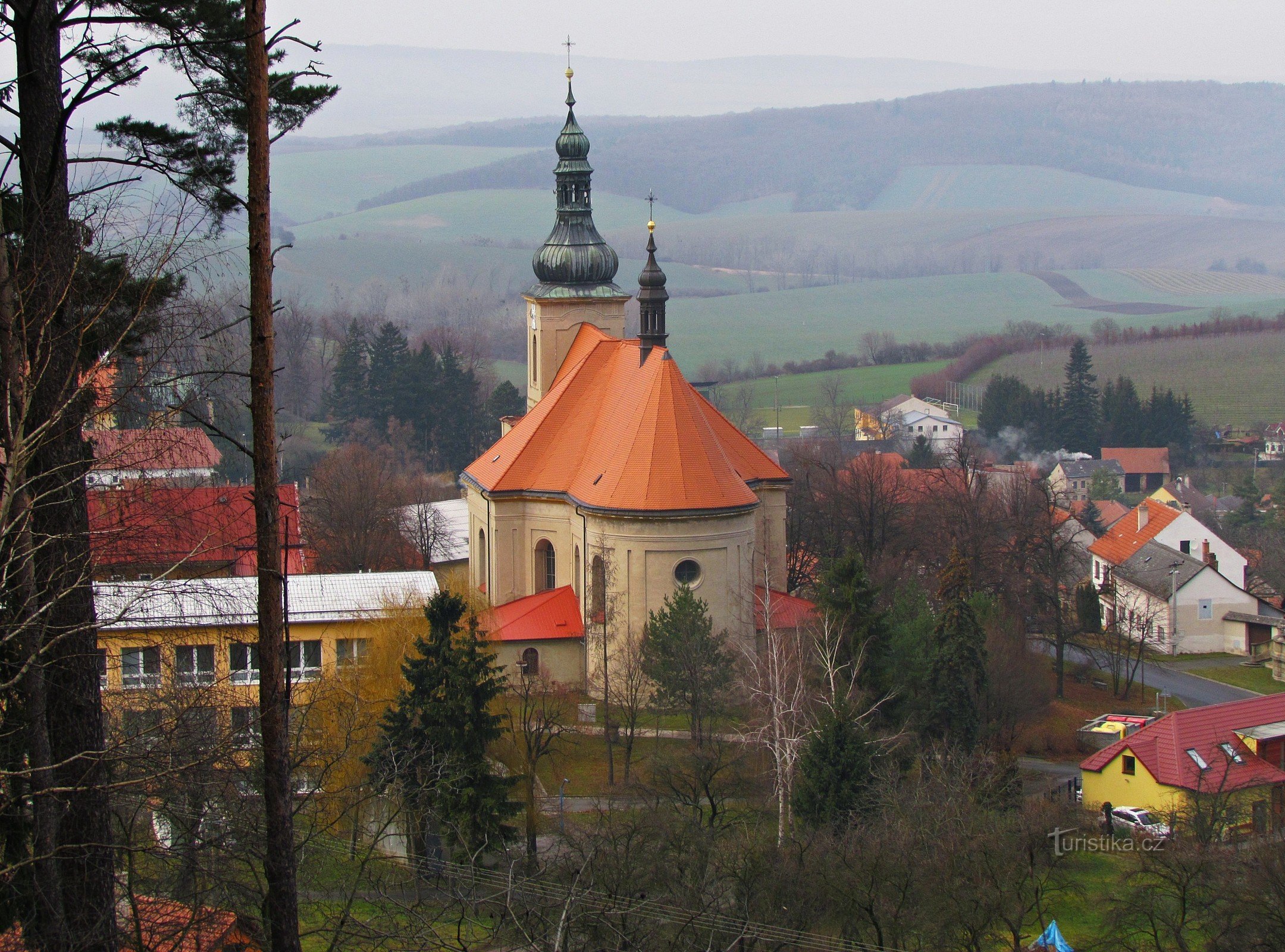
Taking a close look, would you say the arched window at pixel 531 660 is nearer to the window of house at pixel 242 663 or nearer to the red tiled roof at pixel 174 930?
the window of house at pixel 242 663

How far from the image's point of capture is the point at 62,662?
13484mm

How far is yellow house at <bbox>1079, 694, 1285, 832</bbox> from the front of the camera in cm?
3541

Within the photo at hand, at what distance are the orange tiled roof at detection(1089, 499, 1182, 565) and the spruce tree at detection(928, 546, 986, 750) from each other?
2758cm

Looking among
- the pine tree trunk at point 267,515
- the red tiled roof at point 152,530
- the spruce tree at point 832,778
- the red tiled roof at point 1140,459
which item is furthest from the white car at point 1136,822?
the red tiled roof at point 1140,459

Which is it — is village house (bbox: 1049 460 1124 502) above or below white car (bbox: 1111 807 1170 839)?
above

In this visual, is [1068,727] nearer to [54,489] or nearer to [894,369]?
[54,489]

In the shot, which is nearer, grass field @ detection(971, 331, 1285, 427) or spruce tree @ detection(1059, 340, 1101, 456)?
spruce tree @ detection(1059, 340, 1101, 456)

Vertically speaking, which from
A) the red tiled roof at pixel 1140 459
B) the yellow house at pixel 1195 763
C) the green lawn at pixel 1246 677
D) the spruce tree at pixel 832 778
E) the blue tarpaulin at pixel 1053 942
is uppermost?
the red tiled roof at pixel 1140 459

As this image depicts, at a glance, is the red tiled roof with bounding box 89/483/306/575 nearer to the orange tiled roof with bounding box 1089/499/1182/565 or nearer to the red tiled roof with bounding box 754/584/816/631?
the red tiled roof with bounding box 754/584/816/631

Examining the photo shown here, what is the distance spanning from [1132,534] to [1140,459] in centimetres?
3536

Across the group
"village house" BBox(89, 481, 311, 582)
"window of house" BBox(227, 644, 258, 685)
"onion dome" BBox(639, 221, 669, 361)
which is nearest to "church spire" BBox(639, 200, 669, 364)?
"onion dome" BBox(639, 221, 669, 361)

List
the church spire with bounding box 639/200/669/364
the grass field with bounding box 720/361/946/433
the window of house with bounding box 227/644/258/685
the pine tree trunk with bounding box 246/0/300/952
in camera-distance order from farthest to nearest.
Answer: the grass field with bounding box 720/361/946/433 → the church spire with bounding box 639/200/669/364 → the window of house with bounding box 227/644/258/685 → the pine tree trunk with bounding box 246/0/300/952

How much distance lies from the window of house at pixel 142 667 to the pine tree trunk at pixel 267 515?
9.22 ft

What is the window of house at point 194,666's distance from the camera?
21125mm
